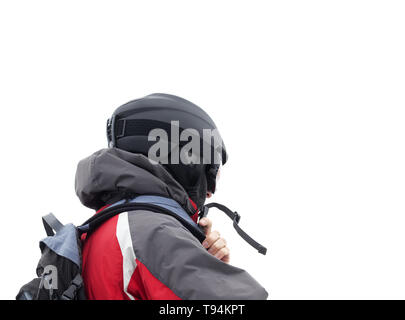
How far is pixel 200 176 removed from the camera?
8.78 ft

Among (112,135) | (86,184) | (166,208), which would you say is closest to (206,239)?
(166,208)

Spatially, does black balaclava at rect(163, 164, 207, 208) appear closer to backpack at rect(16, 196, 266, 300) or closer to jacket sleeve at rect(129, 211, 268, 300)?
backpack at rect(16, 196, 266, 300)

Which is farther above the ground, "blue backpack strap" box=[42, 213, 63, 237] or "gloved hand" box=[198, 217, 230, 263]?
"blue backpack strap" box=[42, 213, 63, 237]

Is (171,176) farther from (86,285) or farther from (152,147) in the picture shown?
(86,285)

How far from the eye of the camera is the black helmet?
253cm

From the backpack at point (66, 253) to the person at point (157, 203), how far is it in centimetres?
4

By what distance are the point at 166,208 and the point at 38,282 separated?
750 mm

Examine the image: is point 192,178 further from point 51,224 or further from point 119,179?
point 51,224

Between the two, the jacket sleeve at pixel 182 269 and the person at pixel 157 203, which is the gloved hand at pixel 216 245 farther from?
the jacket sleeve at pixel 182 269

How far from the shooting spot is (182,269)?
66.2 inches

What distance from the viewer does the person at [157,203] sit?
1.71m

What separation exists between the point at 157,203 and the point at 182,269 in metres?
0.52

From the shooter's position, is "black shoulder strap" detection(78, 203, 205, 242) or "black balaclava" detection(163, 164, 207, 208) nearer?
"black shoulder strap" detection(78, 203, 205, 242)

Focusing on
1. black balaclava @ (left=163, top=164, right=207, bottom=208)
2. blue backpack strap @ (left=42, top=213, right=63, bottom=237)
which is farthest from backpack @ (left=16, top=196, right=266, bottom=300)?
black balaclava @ (left=163, top=164, right=207, bottom=208)
